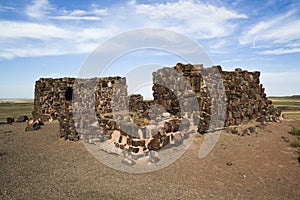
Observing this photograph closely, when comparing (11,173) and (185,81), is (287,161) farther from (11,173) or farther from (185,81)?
(11,173)

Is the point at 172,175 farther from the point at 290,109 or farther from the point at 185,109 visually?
the point at 290,109

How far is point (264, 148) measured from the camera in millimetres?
9578

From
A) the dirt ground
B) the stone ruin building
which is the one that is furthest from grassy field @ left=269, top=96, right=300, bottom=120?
the dirt ground

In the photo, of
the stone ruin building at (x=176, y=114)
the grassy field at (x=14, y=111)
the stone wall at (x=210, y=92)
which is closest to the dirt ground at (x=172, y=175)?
the stone ruin building at (x=176, y=114)

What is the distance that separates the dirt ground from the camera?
6.29 metres

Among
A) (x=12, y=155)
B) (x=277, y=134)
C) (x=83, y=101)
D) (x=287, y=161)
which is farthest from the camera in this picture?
(x=83, y=101)

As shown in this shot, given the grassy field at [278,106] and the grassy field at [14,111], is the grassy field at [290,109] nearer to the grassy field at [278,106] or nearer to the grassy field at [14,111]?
the grassy field at [278,106]

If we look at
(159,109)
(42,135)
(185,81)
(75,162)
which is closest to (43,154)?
(75,162)

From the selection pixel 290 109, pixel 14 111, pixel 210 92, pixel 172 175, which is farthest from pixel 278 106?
pixel 14 111

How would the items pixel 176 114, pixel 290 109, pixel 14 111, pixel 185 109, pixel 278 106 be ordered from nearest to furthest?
pixel 185 109
pixel 176 114
pixel 290 109
pixel 278 106
pixel 14 111

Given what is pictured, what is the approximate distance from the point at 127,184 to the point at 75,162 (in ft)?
9.14

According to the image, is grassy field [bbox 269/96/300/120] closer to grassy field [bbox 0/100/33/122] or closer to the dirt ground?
the dirt ground

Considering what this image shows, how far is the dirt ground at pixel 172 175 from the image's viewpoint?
6289mm

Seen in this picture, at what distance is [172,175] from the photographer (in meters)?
7.51
